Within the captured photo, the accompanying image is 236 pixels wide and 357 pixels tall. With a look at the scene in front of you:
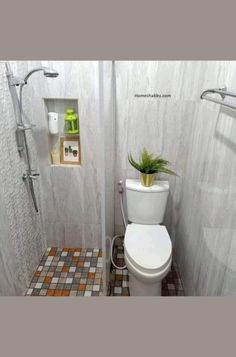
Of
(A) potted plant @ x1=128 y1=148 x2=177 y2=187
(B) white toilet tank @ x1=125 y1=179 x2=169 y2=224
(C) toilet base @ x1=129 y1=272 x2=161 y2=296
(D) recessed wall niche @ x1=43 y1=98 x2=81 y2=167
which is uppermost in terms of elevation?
(D) recessed wall niche @ x1=43 y1=98 x2=81 y2=167

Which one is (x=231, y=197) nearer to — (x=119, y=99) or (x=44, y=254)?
(x=119, y=99)

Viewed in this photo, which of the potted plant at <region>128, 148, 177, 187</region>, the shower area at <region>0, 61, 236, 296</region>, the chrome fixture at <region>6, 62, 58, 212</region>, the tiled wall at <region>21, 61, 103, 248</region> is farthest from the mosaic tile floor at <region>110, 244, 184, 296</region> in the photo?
the chrome fixture at <region>6, 62, 58, 212</region>

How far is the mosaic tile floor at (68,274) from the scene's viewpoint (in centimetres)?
175

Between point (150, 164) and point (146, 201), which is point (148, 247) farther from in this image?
point (150, 164)

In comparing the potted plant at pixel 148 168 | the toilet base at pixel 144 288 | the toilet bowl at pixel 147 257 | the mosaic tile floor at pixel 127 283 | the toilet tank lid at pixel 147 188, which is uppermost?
the potted plant at pixel 148 168

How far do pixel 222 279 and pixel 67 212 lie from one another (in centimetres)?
131

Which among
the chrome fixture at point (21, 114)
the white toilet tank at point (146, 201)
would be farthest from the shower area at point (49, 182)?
the white toilet tank at point (146, 201)

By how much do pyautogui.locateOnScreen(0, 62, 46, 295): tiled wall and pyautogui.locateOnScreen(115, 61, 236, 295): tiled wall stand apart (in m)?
0.74

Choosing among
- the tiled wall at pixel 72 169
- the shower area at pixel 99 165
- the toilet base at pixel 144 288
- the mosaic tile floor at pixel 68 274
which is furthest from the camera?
the mosaic tile floor at pixel 68 274

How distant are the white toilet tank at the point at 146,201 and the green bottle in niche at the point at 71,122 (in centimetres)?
58

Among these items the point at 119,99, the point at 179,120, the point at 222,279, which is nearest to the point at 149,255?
the point at 222,279

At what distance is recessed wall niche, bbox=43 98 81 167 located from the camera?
179 centimetres

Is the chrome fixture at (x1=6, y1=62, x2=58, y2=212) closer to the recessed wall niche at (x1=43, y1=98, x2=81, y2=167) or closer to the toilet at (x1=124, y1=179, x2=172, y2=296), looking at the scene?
the recessed wall niche at (x1=43, y1=98, x2=81, y2=167)

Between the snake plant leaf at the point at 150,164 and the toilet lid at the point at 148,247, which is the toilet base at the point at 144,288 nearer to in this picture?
the toilet lid at the point at 148,247
